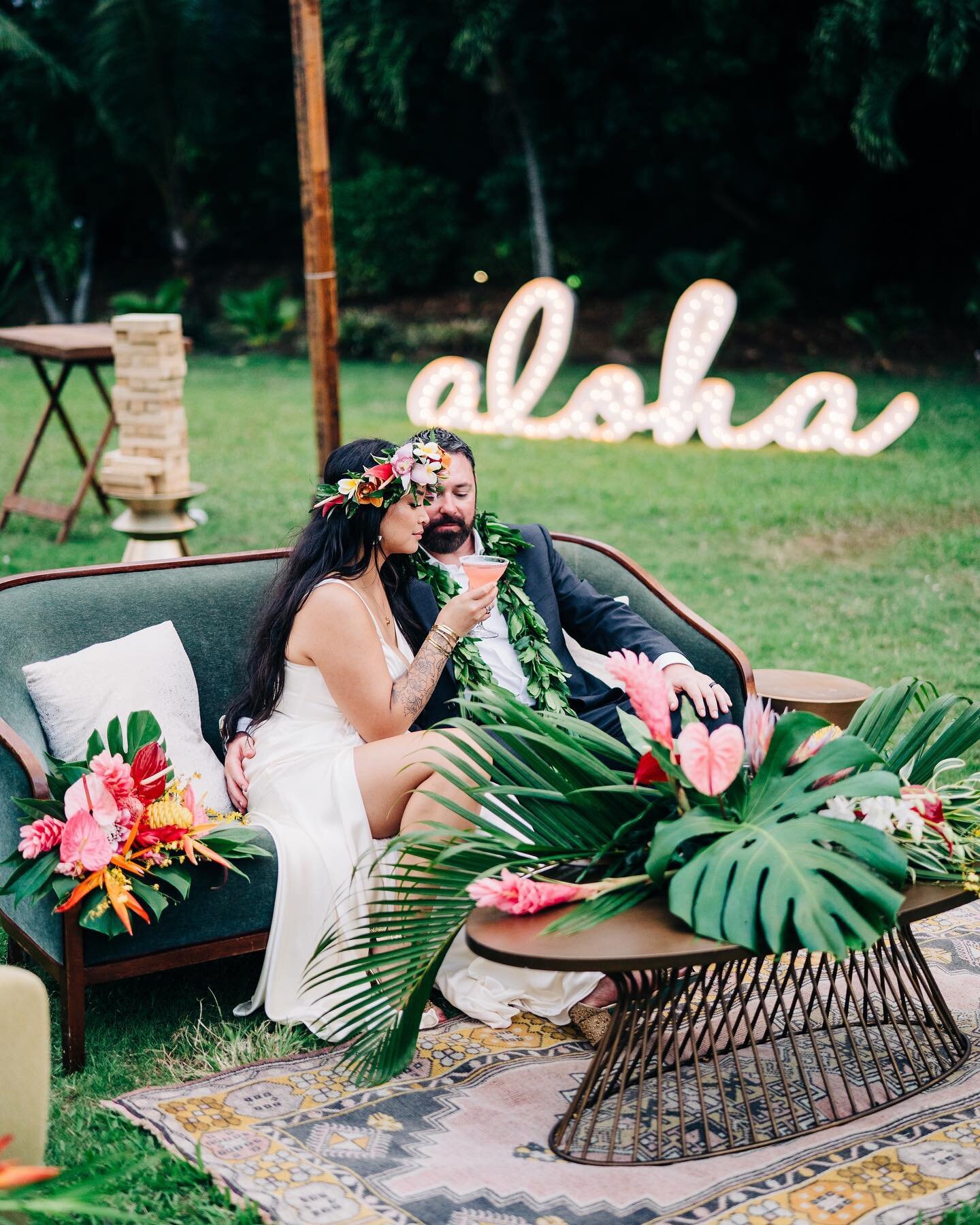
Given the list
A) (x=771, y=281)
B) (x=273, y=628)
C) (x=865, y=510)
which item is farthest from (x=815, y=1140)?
(x=771, y=281)

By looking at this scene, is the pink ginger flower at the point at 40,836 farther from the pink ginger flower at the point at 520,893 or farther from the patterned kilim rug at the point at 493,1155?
the pink ginger flower at the point at 520,893

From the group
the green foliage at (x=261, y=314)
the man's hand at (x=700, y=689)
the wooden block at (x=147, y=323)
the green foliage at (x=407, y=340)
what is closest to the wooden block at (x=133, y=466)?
the wooden block at (x=147, y=323)

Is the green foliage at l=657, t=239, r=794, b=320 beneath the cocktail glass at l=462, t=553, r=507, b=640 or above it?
above

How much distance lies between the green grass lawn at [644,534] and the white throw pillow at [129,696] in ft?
2.03

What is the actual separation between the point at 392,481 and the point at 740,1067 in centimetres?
184

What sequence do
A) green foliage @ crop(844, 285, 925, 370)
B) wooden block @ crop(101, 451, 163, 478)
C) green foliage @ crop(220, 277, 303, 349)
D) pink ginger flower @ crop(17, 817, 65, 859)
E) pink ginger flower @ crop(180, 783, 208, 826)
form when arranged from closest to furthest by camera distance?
pink ginger flower @ crop(17, 817, 65, 859) → pink ginger flower @ crop(180, 783, 208, 826) → wooden block @ crop(101, 451, 163, 478) → green foliage @ crop(844, 285, 925, 370) → green foliage @ crop(220, 277, 303, 349)

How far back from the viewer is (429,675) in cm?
399

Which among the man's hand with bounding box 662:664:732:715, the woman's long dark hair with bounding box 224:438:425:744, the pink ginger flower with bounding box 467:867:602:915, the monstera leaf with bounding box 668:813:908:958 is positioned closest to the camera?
the monstera leaf with bounding box 668:813:908:958

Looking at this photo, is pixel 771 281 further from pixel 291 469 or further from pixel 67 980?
pixel 67 980

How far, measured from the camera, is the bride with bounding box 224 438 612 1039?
12.3 feet

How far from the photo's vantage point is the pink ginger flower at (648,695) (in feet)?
9.73

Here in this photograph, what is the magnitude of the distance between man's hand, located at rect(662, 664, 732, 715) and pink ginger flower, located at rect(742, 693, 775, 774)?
1.06 m

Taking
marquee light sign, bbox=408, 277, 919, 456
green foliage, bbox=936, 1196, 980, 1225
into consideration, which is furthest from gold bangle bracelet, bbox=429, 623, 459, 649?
marquee light sign, bbox=408, 277, 919, 456

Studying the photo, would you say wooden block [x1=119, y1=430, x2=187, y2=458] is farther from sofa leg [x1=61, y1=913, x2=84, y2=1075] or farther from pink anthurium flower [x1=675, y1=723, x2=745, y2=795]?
pink anthurium flower [x1=675, y1=723, x2=745, y2=795]
